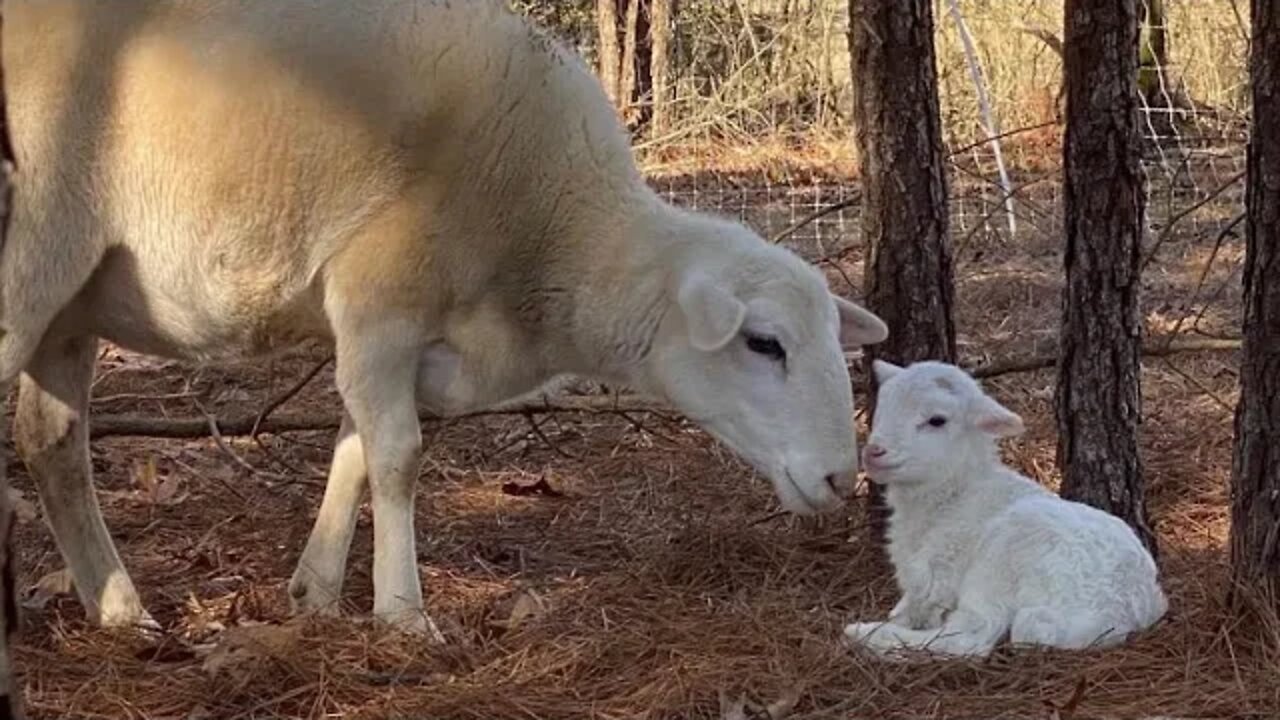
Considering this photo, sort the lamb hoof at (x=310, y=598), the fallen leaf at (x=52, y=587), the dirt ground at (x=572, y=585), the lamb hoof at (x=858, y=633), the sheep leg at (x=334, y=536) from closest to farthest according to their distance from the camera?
the dirt ground at (x=572, y=585)
the lamb hoof at (x=858, y=633)
the lamb hoof at (x=310, y=598)
the sheep leg at (x=334, y=536)
the fallen leaf at (x=52, y=587)

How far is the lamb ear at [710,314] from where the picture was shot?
491 centimetres

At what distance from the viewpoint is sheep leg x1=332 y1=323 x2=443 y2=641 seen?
16.8 feet

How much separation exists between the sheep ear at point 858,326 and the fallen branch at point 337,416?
1.18m

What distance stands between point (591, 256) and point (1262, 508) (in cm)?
195

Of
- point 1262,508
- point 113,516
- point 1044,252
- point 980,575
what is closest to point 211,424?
point 113,516

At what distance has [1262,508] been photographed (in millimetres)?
4320

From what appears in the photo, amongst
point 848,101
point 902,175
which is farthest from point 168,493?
point 848,101

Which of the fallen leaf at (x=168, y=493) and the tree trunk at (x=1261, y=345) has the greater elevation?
the tree trunk at (x=1261, y=345)

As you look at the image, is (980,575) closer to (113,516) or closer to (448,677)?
(448,677)

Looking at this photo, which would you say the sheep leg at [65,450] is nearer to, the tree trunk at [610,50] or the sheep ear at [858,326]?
the sheep ear at [858,326]

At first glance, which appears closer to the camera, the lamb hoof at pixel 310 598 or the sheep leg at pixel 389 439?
the sheep leg at pixel 389 439

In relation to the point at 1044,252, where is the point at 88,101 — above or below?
above

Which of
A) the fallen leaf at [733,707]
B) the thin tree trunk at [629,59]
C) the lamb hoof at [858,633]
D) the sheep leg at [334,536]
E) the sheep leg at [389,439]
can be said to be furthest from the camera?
the thin tree trunk at [629,59]

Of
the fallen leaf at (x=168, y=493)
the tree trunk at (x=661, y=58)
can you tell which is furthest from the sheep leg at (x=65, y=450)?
the tree trunk at (x=661, y=58)
